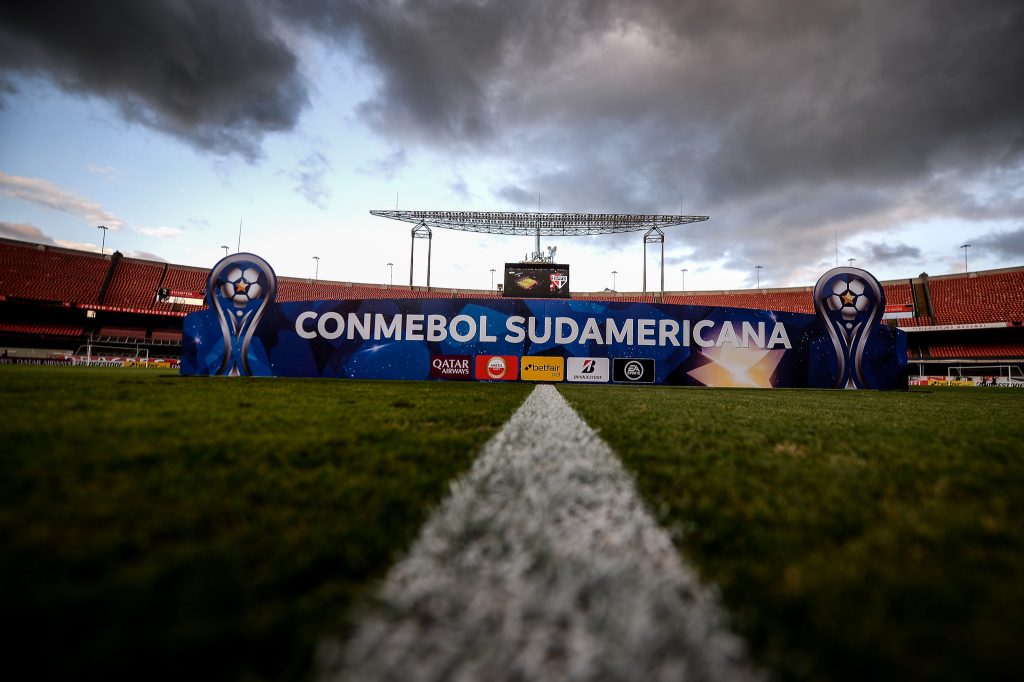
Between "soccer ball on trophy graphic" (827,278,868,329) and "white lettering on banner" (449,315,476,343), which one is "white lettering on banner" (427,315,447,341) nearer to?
"white lettering on banner" (449,315,476,343)

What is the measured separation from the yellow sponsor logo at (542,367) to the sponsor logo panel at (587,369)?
231mm

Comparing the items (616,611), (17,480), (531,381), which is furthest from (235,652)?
(531,381)

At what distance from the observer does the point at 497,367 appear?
43.4 ft

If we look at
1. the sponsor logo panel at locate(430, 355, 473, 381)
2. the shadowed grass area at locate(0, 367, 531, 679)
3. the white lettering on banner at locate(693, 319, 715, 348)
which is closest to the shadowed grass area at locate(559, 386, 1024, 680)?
the shadowed grass area at locate(0, 367, 531, 679)

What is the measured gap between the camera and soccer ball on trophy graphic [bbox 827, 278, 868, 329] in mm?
12789

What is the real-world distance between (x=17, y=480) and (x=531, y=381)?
12.1 meters

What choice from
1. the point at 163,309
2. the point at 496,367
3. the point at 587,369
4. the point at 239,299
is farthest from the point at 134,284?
the point at 587,369

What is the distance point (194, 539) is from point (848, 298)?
15.6 meters

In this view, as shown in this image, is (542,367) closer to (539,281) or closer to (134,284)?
(539,281)

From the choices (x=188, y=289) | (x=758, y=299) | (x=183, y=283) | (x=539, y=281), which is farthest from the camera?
(x=758, y=299)

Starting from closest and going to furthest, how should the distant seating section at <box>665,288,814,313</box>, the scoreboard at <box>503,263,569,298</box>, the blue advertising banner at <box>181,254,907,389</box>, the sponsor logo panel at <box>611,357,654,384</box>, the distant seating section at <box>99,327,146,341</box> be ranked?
1. the blue advertising banner at <box>181,254,907,389</box>
2. the sponsor logo panel at <box>611,357,654,384</box>
3. the scoreboard at <box>503,263,569,298</box>
4. the distant seating section at <box>99,327,146,341</box>
5. the distant seating section at <box>665,288,814,313</box>

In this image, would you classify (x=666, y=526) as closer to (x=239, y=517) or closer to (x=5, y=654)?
(x=239, y=517)

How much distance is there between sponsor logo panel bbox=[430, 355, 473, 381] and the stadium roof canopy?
760 inches

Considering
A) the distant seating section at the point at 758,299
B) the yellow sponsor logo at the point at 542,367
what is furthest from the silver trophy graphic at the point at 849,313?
the distant seating section at the point at 758,299
